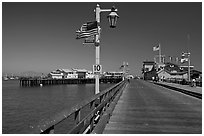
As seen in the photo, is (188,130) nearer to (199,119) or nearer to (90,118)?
(199,119)

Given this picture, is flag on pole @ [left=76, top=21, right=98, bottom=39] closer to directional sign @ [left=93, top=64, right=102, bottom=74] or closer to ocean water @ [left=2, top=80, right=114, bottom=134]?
directional sign @ [left=93, top=64, right=102, bottom=74]

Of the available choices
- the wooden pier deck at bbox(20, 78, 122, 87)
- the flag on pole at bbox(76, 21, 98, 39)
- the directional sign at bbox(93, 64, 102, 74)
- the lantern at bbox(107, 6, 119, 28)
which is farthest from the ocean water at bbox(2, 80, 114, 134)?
the wooden pier deck at bbox(20, 78, 122, 87)

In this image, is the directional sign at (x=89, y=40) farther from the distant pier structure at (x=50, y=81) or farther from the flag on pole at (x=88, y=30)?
the distant pier structure at (x=50, y=81)

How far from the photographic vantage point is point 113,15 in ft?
34.0

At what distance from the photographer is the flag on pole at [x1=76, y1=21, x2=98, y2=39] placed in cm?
1026

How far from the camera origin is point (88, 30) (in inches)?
412

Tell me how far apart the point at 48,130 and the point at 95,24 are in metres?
7.09

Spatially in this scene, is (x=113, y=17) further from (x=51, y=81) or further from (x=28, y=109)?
(x=51, y=81)

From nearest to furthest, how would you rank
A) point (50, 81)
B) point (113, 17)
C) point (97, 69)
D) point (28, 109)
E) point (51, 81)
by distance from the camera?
point (97, 69), point (113, 17), point (28, 109), point (50, 81), point (51, 81)

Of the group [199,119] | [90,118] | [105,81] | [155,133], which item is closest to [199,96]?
[199,119]

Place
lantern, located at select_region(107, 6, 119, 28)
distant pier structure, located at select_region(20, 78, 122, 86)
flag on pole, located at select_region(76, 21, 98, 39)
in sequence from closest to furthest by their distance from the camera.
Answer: flag on pole, located at select_region(76, 21, 98, 39) < lantern, located at select_region(107, 6, 119, 28) < distant pier structure, located at select_region(20, 78, 122, 86)

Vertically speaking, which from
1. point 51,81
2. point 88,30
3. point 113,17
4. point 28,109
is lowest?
point 51,81

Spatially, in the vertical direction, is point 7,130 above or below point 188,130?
below


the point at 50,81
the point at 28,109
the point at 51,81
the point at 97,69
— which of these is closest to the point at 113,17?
the point at 97,69
